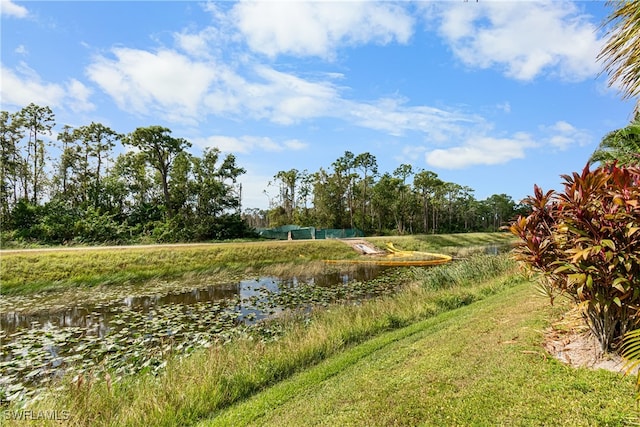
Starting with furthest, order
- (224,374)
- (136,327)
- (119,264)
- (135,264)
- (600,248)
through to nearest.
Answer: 1. (135,264)
2. (119,264)
3. (136,327)
4. (224,374)
5. (600,248)

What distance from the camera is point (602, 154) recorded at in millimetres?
9969

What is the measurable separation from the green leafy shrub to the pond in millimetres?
5662

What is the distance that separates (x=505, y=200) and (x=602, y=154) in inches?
2743

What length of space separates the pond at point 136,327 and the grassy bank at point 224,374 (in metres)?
0.81

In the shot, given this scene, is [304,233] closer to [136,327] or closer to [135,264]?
[135,264]

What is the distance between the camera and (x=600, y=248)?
296 cm

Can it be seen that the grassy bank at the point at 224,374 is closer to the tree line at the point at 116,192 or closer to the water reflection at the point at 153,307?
the water reflection at the point at 153,307

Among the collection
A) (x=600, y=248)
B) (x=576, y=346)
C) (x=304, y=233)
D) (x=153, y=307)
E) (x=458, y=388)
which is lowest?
(x=153, y=307)

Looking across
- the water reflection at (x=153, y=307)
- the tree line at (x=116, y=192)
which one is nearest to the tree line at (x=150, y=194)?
the tree line at (x=116, y=192)

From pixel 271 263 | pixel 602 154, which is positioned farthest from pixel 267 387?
pixel 271 263

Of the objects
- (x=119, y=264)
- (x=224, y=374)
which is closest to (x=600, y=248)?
(x=224, y=374)

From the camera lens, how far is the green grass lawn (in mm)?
2555

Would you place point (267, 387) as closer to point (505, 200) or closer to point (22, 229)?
point (22, 229)

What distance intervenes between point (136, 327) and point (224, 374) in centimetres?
449
